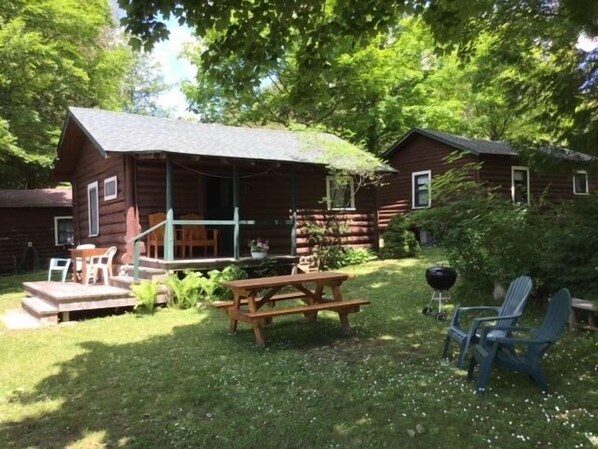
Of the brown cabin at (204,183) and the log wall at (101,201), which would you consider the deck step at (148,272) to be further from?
the log wall at (101,201)

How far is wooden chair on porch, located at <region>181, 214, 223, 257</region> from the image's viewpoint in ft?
39.1

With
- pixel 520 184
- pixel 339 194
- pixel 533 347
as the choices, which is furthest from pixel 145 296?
pixel 520 184

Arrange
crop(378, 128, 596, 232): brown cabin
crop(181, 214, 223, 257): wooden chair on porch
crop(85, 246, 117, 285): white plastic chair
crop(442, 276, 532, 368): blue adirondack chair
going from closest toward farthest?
crop(442, 276, 532, 368): blue adirondack chair < crop(85, 246, 117, 285): white plastic chair < crop(181, 214, 223, 257): wooden chair on porch < crop(378, 128, 596, 232): brown cabin

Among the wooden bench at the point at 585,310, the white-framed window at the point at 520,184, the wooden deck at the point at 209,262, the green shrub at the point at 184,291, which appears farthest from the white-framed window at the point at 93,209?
the white-framed window at the point at 520,184

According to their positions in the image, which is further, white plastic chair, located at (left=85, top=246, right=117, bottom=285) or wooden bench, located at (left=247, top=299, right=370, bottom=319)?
white plastic chair, located at (left=85, top=246, right=117, bottom=285)

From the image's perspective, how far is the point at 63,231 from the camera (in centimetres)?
2159

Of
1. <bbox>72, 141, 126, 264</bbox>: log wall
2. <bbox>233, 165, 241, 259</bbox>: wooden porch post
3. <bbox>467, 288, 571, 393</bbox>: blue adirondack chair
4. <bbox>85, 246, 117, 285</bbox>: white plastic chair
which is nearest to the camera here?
<bbox>467, 288, 571, 393</bbox>: blue adirondack chair

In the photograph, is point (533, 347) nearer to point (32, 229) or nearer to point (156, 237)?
point (156, 237)

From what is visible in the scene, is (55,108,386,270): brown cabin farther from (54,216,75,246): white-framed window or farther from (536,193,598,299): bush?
(54,216,75,246): white-framed window

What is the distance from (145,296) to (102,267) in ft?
9.83

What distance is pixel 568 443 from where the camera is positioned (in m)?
3.23

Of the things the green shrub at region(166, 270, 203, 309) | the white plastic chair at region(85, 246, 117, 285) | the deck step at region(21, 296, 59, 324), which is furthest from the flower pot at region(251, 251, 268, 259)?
the deck step at region(21, 296, 59, 324)

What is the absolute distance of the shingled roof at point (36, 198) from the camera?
20.8m

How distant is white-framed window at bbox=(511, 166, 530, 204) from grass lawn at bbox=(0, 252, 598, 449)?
41.8 feet
